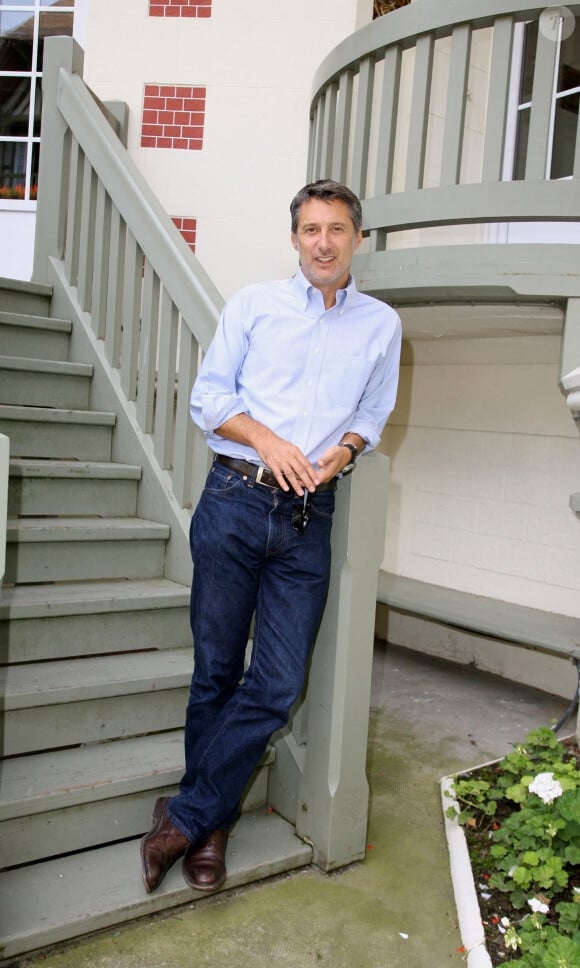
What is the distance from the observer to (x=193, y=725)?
244 centimetres

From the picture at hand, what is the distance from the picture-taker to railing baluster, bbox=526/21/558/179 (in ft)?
10.7

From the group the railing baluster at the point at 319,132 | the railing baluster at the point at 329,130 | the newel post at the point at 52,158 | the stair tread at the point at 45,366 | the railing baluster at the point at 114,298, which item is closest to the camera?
the stair tread at the point at 45,366

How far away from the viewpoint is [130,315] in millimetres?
3674

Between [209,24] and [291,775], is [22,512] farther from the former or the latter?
[209,24]

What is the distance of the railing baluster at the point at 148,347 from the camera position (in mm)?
3488

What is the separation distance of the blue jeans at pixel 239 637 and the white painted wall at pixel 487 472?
2715 millimetres

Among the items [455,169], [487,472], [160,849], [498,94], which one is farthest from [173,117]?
[160,849]

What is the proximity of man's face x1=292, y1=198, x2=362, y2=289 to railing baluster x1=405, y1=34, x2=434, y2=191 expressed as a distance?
57.4 inches

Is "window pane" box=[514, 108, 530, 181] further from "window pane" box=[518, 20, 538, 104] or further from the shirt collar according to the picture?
the shirt collar

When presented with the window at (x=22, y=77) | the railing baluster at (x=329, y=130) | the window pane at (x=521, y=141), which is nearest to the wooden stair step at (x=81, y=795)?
the railing baluster at (x=329, y=130)

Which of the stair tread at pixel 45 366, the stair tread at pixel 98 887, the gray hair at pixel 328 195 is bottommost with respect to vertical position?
the stair tread at pixel 98 887

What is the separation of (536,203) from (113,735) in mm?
2610

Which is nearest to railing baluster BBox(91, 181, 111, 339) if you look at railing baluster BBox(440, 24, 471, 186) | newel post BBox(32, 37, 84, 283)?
newel post BBox(32, 37, 84, 283)

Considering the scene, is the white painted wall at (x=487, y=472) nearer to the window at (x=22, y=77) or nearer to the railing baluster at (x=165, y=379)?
the railing baluster at (x=165, y=379)
